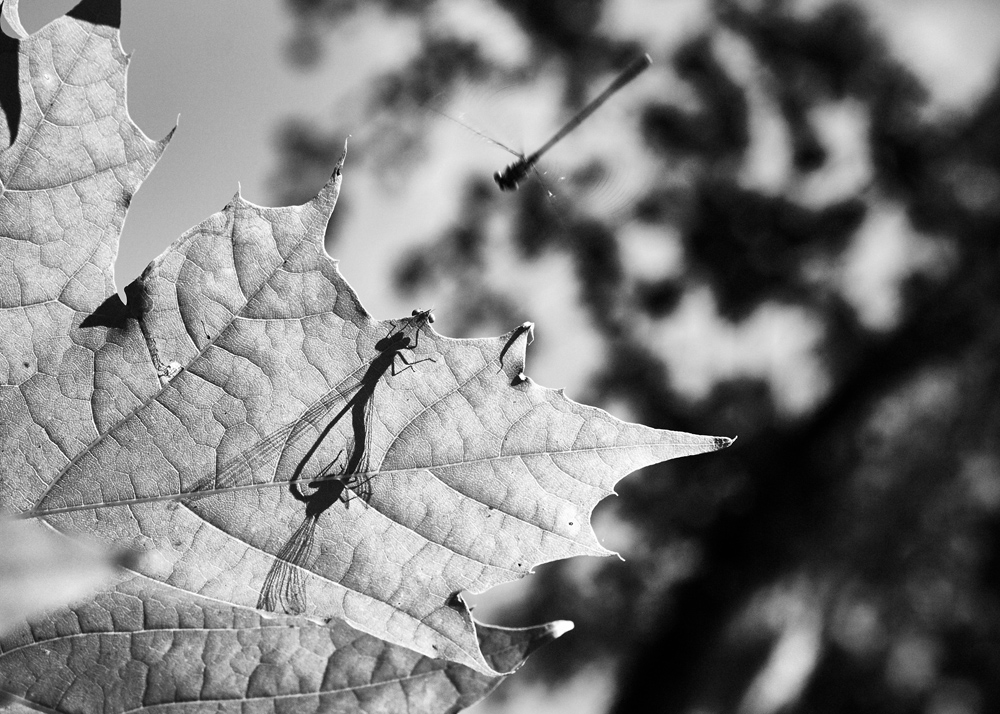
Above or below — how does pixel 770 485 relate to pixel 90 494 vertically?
above

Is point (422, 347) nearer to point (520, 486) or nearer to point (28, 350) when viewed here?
point (520, 486)

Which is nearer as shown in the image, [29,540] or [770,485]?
[29,540]

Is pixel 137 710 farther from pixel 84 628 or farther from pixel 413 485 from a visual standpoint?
pixel 413 485

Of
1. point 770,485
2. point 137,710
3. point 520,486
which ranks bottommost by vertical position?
point 137,710

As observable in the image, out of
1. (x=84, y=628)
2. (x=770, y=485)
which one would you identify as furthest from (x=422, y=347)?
(x=770, y=485)

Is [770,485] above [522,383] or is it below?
above

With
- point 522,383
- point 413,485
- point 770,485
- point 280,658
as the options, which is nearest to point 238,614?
point 280,658
